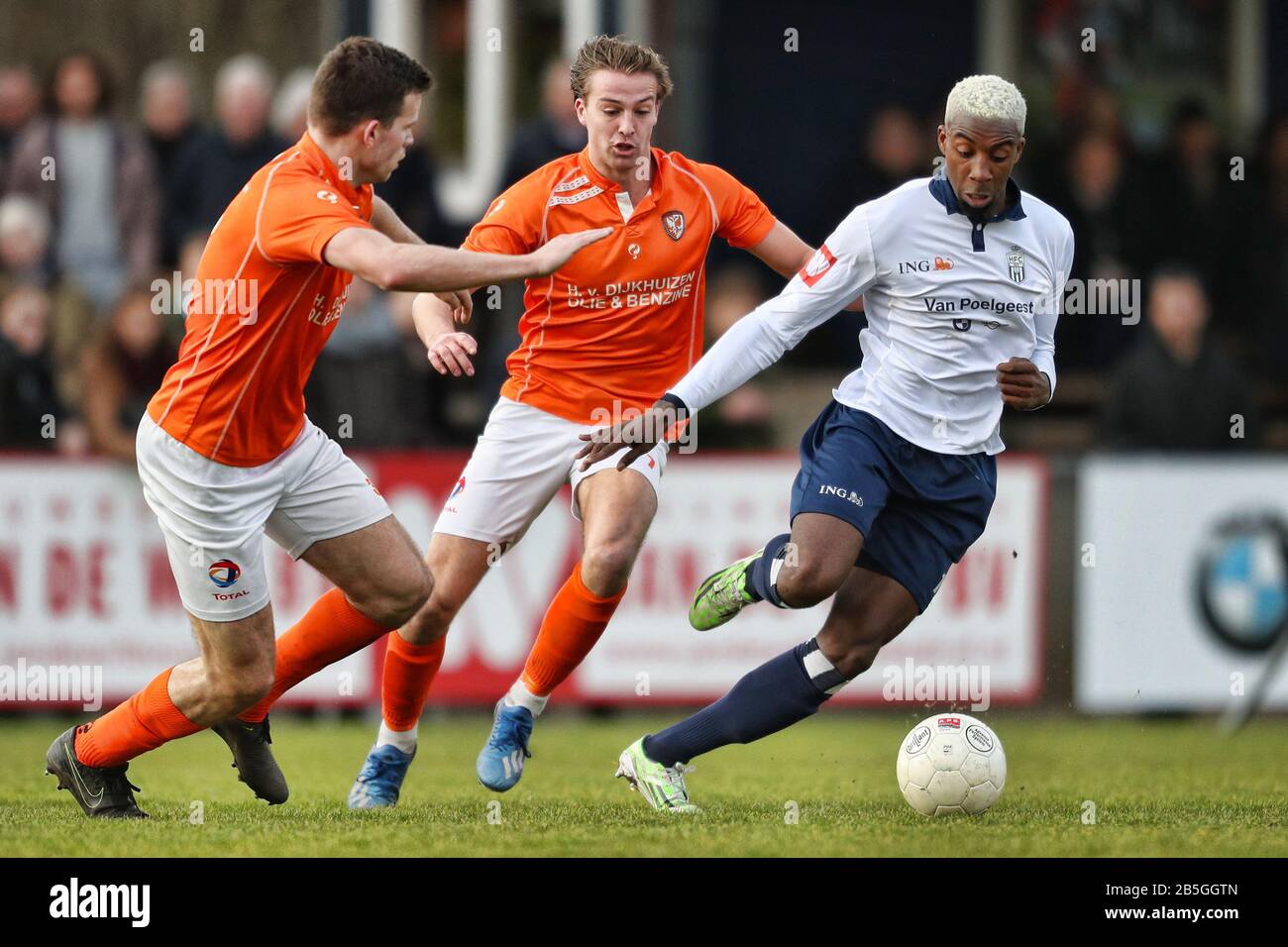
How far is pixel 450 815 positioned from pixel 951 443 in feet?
7.20

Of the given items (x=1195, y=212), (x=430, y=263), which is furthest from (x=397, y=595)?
(x=1195, y=212)

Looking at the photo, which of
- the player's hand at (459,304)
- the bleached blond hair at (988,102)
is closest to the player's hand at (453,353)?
the player's hand at (459,304)

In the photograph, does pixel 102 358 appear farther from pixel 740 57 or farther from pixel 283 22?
pixel 740 57

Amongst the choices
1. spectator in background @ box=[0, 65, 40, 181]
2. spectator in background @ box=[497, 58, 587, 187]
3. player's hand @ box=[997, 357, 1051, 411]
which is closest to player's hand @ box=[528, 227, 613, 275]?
player's hand @ box=[997, 357, 1051, 411]

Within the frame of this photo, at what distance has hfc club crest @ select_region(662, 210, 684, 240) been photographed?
7.63m

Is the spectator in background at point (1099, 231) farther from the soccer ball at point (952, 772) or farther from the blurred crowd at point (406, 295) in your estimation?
the soccer ball at point (952, 772)

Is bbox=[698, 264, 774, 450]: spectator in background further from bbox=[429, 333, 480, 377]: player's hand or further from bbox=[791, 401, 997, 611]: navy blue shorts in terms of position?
bbox=[429, 333, 480, 377]: player's hand

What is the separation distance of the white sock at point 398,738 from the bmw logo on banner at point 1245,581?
5.59 metres

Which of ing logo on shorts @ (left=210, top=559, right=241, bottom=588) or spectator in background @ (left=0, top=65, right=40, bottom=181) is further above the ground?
spectator in background @ (left=0, top=65, right=40, bottom=181)

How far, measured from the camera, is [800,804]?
25.2ft

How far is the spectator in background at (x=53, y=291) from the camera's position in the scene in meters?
11.9

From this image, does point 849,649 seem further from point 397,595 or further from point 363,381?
point 363,381

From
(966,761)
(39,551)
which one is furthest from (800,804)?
(39,551)

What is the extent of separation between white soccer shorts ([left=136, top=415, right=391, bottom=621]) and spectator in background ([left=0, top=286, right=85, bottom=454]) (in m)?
4.92
